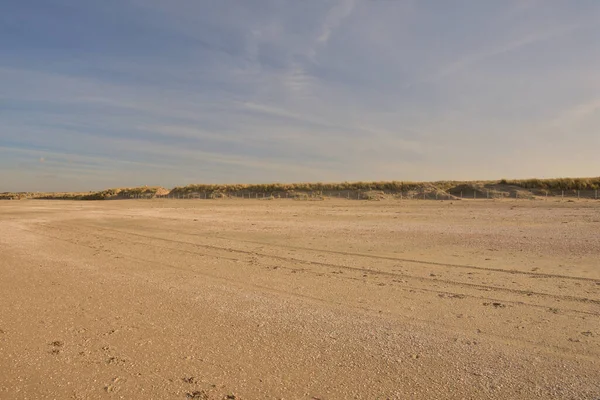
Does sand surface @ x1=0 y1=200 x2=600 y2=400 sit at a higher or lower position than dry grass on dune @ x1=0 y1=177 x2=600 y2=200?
lower

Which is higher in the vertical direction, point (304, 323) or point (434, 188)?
point (434, 188)

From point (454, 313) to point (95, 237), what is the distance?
1288 centimetres

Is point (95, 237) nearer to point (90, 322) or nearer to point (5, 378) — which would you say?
point (90, 322)

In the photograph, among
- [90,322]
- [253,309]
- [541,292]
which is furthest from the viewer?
[541,292]

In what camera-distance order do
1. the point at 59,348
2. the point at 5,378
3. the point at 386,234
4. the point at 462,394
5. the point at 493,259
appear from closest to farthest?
the point at 462,394
the point at 5,378
the point at 59,348
the point at 493,259
the point at 386,234

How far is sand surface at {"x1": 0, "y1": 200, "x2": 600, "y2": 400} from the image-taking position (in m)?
3.90

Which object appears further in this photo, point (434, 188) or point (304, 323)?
point (434, 188)

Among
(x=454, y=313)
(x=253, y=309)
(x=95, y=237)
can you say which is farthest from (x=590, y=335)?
(x=95, y=237)

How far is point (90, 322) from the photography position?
5.55 metres

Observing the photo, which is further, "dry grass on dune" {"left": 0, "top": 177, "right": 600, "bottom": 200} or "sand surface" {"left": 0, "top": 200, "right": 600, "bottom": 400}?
"dry grass on dune" {"left": 0, "top": 177, "right": 600, "bottom": 200}

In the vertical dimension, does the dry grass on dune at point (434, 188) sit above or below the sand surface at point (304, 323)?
above

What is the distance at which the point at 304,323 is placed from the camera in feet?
18.0

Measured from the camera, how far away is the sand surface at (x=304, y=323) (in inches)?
154

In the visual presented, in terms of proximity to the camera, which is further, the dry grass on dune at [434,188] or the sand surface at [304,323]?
the dry grass on dune at [434,188]
